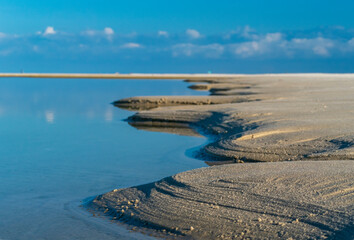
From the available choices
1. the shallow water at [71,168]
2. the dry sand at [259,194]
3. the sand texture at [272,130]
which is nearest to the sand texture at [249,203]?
the dry sand at [259,194]

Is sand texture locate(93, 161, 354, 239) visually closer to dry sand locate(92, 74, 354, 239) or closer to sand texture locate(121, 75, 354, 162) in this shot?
dry sand locate(92, 74, 354, 239)

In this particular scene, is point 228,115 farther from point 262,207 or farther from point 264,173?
point 262,207

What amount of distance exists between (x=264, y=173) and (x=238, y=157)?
286cm

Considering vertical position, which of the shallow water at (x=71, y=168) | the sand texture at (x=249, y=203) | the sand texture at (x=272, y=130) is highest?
the sand texture at (x=272, y=130)

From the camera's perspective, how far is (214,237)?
632 cm

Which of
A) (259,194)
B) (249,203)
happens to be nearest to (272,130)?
(259,194)

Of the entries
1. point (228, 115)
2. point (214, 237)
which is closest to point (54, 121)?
point (228, 115)

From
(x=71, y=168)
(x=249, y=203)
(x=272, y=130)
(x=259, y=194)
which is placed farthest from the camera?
(x=272, y=130)

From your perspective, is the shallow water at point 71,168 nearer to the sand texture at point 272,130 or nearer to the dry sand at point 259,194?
the dry sand at point 259,194

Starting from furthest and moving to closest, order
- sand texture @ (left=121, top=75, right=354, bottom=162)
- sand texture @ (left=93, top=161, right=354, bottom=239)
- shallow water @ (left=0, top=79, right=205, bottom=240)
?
sand texture @ (left=121, top=75, right=354, bottom=162)
shallow water @ (left=0, top=79, right=205, bottom=240)
sand texture @ (left=93, top=161, right=354, bottom=239)

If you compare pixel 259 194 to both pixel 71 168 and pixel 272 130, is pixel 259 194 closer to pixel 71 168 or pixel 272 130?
pixel 71 168

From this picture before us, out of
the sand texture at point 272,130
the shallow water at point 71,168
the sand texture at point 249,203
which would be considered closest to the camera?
the sand texture at point 249,203

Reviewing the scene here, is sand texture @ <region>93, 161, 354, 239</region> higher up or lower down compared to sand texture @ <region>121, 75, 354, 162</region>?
lower down

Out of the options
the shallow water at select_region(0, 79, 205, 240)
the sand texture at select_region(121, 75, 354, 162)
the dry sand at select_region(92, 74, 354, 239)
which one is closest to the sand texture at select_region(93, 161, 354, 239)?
the dry sand at select_region(92, 74, 354, 239)
